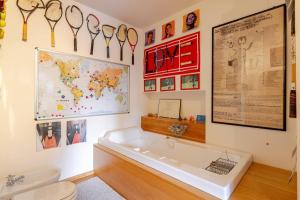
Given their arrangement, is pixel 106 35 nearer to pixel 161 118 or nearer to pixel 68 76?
pixel 68 76

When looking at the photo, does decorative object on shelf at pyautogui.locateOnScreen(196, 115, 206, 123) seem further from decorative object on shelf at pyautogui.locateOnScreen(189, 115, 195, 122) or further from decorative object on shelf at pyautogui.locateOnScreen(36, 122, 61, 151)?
decorative object on shelf at pyautogui.locateOnScreen(36, 122, 61, 151)

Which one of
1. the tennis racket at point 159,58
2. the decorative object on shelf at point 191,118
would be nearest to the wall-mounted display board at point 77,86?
the tennis racket at point 159,58

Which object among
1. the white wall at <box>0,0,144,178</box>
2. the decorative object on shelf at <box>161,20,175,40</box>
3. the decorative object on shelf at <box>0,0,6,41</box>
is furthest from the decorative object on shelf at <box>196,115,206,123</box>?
the decorative object on shelf at <box>0,0,6,41</box>

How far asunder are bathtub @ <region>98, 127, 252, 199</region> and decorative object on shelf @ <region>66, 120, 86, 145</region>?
0.89ft

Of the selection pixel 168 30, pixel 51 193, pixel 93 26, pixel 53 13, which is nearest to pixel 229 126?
pixel 168 30

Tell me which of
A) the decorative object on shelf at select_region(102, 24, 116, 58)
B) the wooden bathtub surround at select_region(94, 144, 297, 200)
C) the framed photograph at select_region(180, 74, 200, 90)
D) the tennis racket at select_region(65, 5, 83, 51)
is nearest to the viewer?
the wooden bathtub surround at select_region(94, 144, 297, 200)

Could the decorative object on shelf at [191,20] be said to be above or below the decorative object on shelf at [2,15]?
above

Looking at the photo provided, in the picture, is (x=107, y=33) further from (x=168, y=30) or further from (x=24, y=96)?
(x=24, y=96)

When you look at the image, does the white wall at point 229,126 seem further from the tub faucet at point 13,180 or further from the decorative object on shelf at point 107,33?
the tub faucet at point 13,180

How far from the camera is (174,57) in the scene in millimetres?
2414

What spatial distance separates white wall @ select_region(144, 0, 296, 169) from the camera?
5.06 feet

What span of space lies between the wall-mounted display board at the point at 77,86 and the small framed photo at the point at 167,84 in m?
0.58

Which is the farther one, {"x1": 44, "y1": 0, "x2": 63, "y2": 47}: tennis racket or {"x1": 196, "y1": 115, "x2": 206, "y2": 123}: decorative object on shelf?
{"x1": 196, "y1": 115, "x2": 206, "y2": 123}: decorative object on shelf

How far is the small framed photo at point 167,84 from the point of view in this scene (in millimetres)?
2454
